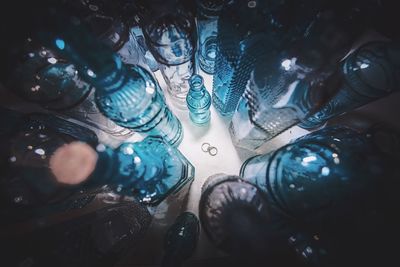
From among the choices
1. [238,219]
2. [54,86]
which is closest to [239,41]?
[238,219]

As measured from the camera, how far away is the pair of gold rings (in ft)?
2.29

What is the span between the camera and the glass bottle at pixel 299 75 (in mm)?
484

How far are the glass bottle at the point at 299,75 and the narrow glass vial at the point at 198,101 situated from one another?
0.11 meters

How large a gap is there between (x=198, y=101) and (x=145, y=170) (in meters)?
0.23

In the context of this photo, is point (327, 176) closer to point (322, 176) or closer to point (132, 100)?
point (322, 176)

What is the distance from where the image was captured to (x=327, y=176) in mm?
525

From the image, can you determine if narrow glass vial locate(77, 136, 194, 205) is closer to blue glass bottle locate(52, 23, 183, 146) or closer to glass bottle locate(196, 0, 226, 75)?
blue glass bottle locate(52, 23, 183, 146)

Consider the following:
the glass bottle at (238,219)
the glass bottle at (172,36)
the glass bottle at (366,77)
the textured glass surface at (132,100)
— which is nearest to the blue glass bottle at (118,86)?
the textured glass surface at (132,100)

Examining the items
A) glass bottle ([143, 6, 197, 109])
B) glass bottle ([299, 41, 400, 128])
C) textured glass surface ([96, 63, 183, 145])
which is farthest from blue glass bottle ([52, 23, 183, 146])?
glass bottle ([299, 41, 400, 128])

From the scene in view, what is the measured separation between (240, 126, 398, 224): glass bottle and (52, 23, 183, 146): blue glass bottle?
28 cm

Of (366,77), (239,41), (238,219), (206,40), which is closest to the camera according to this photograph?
(238,219)

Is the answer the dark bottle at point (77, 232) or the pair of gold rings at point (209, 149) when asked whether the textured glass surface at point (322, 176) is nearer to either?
the pair of gold rings at point (209, 149)

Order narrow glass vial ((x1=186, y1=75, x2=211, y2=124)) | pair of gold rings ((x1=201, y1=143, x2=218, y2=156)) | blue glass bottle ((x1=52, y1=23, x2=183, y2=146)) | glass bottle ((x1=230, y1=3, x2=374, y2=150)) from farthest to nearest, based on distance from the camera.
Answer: pair of gold rings ((x1=201, y1=143, x2=218, y2=156)) < narrow glass vial ((x1=186, y1=75, x2=211, y2=124)) < glass bottle ((x1=230, y1=3, x2=374, y2=150)) < blue glass bottle ((x1=52, y1=23, x2=183, y2=146))

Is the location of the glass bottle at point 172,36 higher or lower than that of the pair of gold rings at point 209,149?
higher
